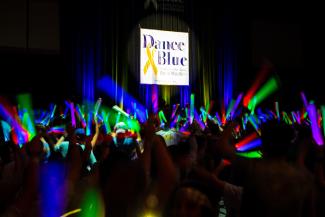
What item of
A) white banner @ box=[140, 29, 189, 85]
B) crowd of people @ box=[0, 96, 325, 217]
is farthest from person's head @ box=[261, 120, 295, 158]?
white banner @ box=[140, 29, 189, 85]

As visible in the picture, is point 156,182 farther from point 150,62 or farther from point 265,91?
point 265,91

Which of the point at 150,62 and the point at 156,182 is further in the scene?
the point at 150,62

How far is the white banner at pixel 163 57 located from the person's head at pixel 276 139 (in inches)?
328

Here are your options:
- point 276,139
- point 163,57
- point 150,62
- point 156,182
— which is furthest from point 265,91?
point 156,182

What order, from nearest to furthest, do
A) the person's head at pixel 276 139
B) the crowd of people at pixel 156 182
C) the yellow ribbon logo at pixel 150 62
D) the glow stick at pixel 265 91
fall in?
1. the crowd of people at pixel 156 182
2. the person's head at pixel 276 139
3. the yellow ribbon logo at pixel 150 62
4. the glow stick at pixel 265 91

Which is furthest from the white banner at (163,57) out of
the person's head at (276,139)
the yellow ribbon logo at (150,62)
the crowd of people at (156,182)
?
the person's head at (276,139)

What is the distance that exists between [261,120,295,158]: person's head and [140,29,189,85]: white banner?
27.3 feet

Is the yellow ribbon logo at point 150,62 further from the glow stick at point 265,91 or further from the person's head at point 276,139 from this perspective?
the person's head at point 276,139

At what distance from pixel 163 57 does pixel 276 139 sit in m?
8.56

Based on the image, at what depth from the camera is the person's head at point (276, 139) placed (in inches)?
85.4

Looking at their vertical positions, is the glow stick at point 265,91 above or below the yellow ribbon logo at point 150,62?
below

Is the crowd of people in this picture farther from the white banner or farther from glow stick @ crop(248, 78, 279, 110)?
glow stick @ crop(248, 78, 279, 110)

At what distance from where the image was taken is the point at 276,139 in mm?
2178

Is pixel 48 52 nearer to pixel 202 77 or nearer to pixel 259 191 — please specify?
pixel 202 77
